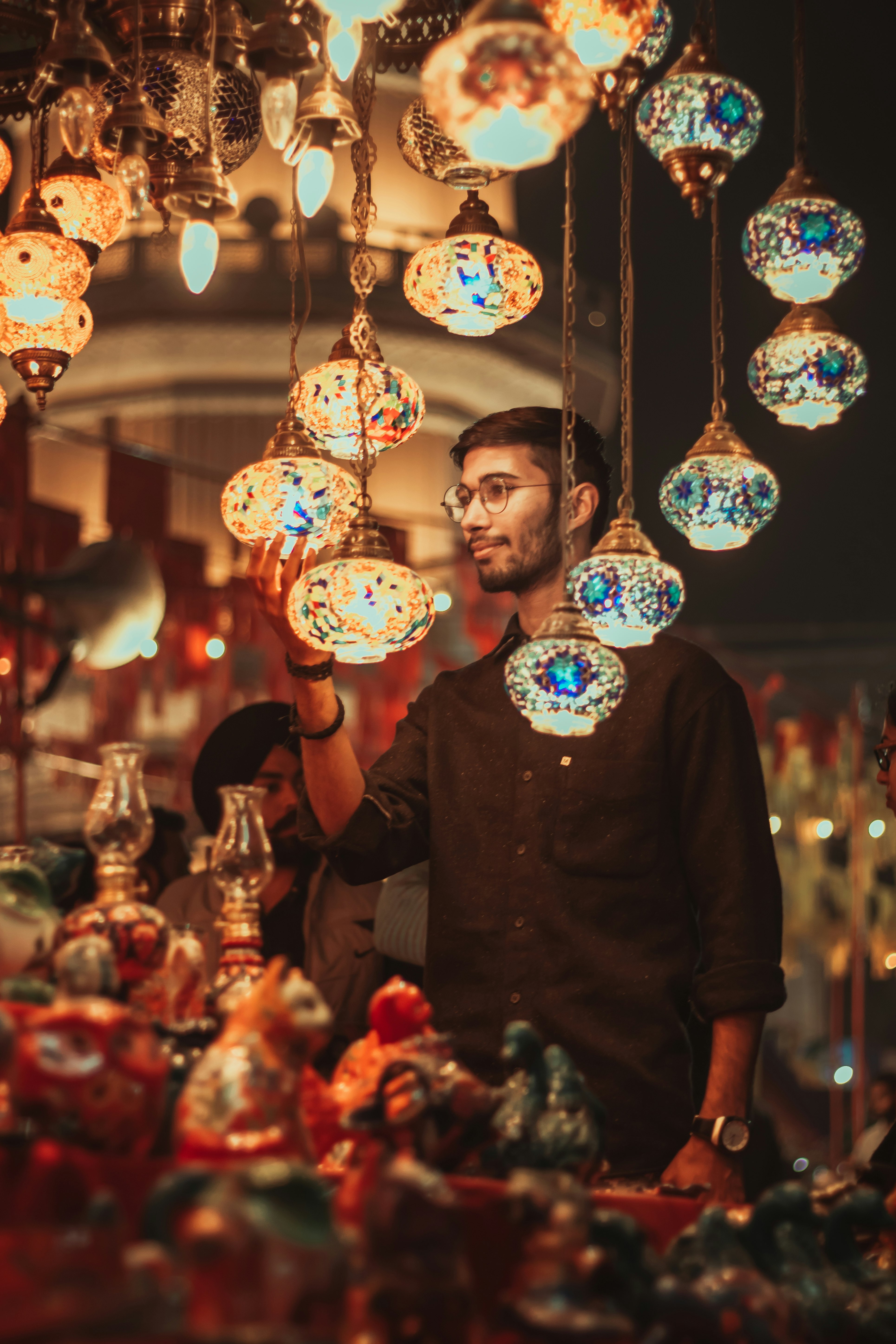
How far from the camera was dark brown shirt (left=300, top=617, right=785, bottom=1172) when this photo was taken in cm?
237

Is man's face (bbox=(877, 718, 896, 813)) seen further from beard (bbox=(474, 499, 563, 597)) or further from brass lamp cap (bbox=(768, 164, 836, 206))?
brass lamp cap (bbox=(768, 164, 836, 206))

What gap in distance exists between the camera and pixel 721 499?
2381 mm

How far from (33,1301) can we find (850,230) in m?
2.01

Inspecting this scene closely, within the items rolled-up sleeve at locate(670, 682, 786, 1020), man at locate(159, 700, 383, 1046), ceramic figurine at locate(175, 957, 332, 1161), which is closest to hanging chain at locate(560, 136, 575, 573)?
rolled-up sleeve at locate(670, 682, 786, 1020)

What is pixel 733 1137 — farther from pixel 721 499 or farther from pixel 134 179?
pixel 134 179

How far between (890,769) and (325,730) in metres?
1.00

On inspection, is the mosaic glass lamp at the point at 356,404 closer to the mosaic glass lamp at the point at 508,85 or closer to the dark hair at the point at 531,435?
the dark hair at the point at 531,435

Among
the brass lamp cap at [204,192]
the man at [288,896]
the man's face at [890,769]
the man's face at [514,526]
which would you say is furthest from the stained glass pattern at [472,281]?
the man at [288,896]

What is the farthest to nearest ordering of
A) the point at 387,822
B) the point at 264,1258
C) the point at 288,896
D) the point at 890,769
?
the point at 288,896, the point at 890,769, the point at 387,822, the point at 264,1258

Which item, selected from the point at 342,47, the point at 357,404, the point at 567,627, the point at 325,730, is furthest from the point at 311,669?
the point at 342,47

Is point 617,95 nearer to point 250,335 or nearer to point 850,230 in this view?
point 850,230

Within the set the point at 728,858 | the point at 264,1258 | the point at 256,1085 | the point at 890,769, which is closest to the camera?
the point at 264,1258

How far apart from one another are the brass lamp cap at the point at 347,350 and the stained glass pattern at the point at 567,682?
2.60 feet

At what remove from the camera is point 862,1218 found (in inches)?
61.7
